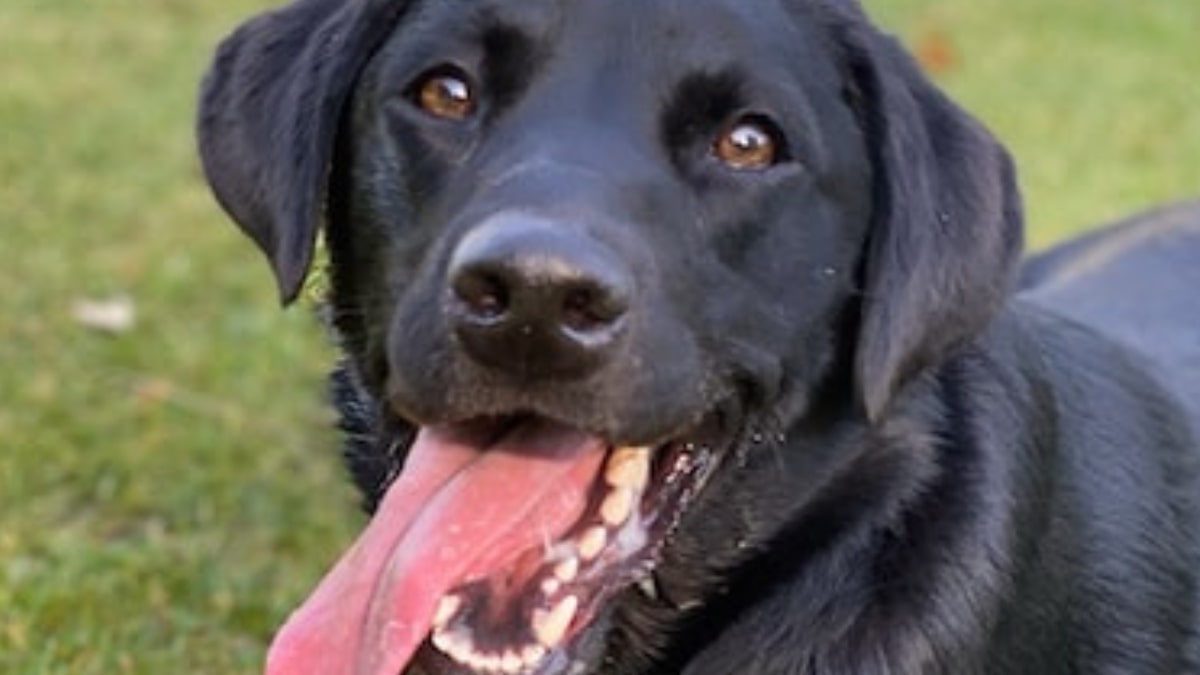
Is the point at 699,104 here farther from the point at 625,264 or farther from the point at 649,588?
the point at 649,588

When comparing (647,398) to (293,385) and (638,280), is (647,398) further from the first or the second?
(293,385)

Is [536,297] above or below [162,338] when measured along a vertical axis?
above

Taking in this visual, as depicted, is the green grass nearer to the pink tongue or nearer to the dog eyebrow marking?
the pink tongue

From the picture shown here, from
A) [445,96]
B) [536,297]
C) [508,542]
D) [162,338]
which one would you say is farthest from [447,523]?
[162,338]

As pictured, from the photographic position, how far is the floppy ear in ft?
11.8

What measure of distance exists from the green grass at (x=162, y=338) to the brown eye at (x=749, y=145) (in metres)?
1.66

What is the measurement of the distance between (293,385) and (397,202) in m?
2.75

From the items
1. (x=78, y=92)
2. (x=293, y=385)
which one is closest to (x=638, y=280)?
(x=293, y=385)

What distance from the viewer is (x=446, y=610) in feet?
10.9

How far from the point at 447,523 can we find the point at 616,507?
0.22 meters

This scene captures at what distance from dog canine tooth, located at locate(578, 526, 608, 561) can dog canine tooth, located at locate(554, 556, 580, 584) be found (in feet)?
0.04

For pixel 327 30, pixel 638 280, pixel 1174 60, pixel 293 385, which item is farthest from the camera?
pixel 1174 60

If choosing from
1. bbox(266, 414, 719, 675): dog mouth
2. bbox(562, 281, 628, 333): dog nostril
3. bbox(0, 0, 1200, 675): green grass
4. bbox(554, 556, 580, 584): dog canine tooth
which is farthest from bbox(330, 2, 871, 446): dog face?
Result: bbox(0, 0, 1200, 675): green grass

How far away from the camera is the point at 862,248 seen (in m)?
3.50
